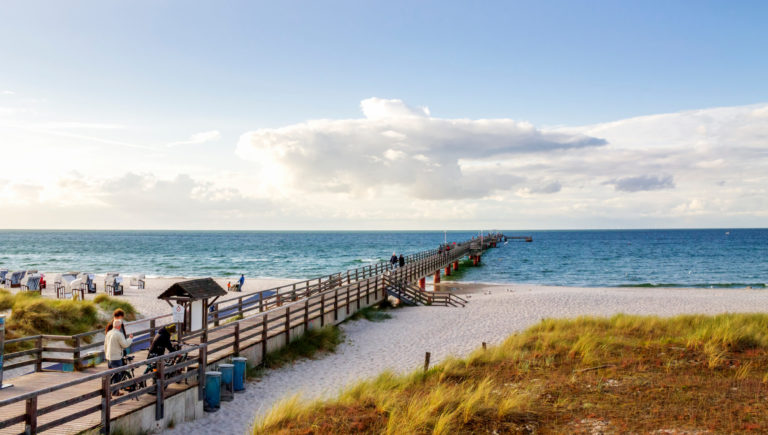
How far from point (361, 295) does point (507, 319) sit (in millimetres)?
7037

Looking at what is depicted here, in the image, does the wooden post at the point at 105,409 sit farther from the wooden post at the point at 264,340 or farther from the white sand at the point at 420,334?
the wooden post at the point at 264,340

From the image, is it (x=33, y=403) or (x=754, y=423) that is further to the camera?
(x=754, y=423)

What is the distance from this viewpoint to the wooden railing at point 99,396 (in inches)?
280

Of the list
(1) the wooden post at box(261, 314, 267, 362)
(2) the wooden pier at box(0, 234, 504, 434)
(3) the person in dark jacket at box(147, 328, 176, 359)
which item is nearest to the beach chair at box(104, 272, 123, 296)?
(2) the wooden pier at box(0, 234, 504, 434)

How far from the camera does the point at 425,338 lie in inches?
758

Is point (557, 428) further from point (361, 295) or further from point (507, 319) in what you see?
point (361, 295)

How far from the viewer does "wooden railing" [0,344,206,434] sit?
23.3ft

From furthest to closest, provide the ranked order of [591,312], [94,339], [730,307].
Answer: [730,307], [591,312], [94,339]

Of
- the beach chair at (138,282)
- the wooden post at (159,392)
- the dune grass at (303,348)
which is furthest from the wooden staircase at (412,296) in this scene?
the wooden post at (159,392)

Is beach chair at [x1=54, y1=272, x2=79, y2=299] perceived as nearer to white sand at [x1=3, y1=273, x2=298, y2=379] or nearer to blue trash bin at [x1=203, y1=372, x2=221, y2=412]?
white sand at [x1=3, y1=273, x2=298, y2=379]

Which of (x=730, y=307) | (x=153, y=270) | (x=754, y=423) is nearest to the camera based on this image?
(x=754, y=423)

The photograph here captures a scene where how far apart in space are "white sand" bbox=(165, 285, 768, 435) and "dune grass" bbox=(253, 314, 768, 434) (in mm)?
1655

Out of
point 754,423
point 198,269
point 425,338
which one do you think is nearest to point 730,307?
point 425,338

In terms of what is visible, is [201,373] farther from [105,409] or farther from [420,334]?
[420,334]
